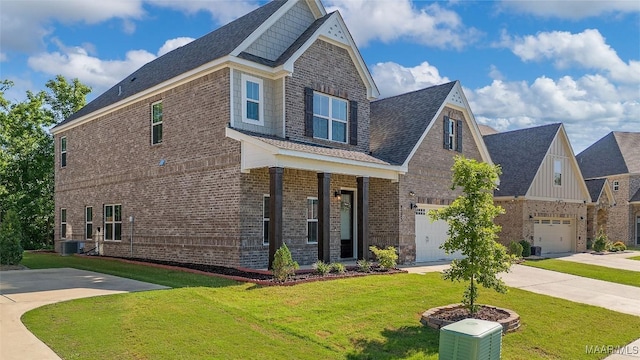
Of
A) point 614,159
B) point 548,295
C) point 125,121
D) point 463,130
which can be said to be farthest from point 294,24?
point 614,159

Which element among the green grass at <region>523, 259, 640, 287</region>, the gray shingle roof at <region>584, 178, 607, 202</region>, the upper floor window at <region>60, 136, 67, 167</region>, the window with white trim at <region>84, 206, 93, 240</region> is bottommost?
the green grass at <region>523, 259, 640, 287</region>

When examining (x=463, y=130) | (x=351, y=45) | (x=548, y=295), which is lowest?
(x=548, y=295)

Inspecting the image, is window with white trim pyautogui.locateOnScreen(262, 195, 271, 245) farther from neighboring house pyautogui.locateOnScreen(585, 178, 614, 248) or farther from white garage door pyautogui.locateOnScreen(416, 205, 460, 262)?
neighboring house pyautogui.locateOnScreen(585, 178, 614, 248)

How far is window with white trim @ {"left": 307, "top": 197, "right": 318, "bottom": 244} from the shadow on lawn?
772 cm

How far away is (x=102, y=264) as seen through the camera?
56.7ft

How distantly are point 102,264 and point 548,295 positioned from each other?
13868mm

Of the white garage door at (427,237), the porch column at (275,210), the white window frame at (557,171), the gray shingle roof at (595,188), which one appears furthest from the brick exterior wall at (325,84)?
the gray shingle roof at (595,188)

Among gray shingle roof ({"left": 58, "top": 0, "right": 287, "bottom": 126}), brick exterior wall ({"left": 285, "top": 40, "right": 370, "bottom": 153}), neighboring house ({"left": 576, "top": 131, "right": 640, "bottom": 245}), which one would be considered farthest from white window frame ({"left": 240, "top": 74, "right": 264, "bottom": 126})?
neighboring house ({"left": 576, "top": 131, "right": 640, "bottom": 245})

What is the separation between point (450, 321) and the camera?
31.6ft

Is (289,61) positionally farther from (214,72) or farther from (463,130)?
(463,130)

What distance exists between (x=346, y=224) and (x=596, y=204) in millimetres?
20611

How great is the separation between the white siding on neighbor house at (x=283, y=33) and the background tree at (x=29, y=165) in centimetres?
2136

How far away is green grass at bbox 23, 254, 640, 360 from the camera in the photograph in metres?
7.57

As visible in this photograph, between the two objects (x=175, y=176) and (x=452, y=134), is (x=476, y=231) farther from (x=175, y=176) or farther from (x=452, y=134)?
(x=452, y=134)
